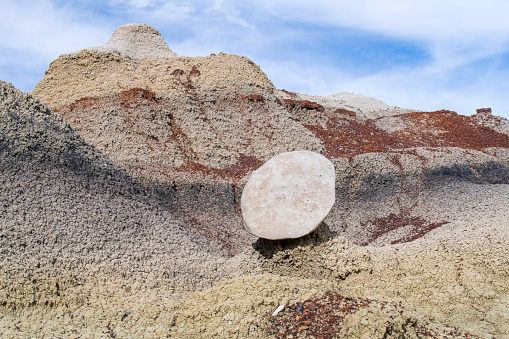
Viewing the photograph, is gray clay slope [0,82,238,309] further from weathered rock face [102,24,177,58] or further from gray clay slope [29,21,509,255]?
weathered rock face [102,24,177,58]

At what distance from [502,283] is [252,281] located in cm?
471

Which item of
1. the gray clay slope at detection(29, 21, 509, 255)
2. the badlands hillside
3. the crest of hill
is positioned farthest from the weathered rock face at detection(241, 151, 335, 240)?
the crest of hill

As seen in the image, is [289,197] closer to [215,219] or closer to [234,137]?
[215,219]

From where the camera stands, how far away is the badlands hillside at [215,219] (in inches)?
300

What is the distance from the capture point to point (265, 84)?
20.9 metres

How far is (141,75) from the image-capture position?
2016 centimetres

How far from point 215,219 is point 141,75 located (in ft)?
31.2

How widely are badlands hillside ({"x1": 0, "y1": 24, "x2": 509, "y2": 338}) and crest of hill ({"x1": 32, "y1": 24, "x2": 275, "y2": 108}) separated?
10 cm

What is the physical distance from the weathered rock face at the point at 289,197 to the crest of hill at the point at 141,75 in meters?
10.1

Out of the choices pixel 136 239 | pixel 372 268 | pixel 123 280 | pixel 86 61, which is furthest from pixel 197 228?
pixel 86 61

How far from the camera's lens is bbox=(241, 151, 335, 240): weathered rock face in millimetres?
8953

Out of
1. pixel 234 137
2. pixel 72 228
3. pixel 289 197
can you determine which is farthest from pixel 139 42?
pixel 289 197

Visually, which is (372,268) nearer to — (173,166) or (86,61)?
(173,166)

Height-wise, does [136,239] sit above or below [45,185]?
below
